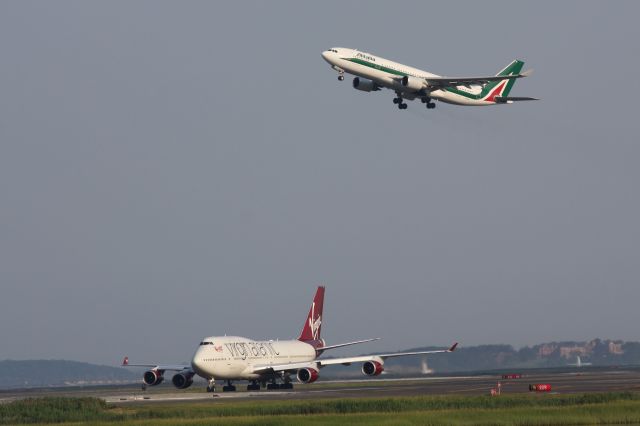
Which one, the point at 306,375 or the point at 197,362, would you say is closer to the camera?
the point at 197,362

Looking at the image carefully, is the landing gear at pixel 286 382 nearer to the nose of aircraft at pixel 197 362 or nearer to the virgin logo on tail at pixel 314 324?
the nose of aircraft at pixel 197 362

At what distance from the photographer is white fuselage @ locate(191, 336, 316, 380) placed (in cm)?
8531

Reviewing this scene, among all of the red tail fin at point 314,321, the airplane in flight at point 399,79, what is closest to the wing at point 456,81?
the airplane in flight at point 399,79

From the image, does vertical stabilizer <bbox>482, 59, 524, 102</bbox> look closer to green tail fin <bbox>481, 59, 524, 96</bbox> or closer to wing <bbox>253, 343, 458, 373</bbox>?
green tail fin <bbox>481, 59, 524, 96</bbox>

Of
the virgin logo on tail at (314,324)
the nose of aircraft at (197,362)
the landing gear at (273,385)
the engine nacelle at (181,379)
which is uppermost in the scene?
the virgin logo on tail at (314,324)

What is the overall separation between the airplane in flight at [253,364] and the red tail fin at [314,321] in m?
4.88

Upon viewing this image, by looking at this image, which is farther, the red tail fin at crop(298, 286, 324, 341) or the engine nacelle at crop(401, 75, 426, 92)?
the red tail fin at crop(298, 286, 324, 341)

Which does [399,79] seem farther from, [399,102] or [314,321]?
[314,321]

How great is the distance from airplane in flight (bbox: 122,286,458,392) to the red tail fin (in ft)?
16.0

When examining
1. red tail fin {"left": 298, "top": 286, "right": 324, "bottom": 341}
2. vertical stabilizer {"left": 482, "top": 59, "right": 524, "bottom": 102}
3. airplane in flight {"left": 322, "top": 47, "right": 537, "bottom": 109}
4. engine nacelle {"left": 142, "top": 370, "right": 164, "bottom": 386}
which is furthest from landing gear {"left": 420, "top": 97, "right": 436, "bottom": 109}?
engine nacelle {"left": 142, "top": 370, "right": 164, "bottom": 386}

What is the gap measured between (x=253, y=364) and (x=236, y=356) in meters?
2.33

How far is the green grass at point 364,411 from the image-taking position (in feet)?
184

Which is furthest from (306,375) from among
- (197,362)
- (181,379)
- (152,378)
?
(152,378)

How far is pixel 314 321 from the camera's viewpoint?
102 m
